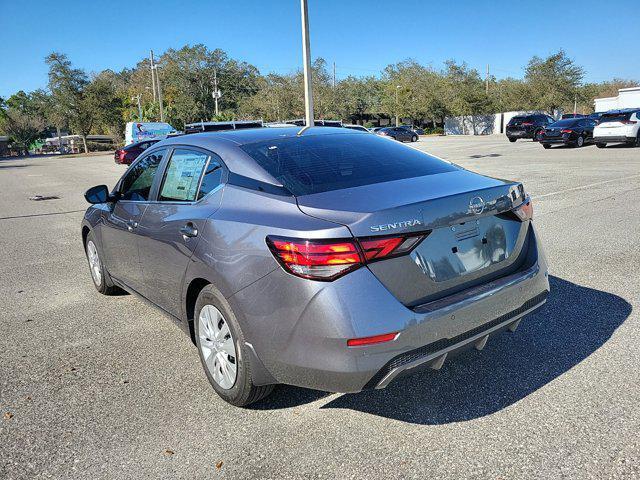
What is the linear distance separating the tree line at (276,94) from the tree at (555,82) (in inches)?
4.1

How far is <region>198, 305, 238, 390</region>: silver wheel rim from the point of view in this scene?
2954 millimetres

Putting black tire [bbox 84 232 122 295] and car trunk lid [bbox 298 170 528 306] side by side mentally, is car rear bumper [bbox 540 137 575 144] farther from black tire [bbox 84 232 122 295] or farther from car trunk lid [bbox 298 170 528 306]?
car trunk lid [bbox 298 170 528 306]

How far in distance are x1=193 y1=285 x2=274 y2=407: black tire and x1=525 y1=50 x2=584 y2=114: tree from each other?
61704mm

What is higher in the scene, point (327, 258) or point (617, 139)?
point (327, 258)

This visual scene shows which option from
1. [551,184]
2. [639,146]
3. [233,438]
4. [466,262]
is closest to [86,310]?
[233,438]

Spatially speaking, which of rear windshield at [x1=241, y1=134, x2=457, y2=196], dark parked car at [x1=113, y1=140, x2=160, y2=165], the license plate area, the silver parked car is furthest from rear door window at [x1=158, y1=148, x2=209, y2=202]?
dark parked car at [x1=113, y1=140, x2=160, y2=165]

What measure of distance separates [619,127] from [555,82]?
39.2 meters

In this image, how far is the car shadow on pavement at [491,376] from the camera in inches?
116

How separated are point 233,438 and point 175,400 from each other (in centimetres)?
60

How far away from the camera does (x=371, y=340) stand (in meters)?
2.41

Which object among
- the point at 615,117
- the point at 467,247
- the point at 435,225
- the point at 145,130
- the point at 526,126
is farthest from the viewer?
the point at 526,126

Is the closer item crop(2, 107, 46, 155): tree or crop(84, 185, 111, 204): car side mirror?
crop(84, 185, 111, 204): car side mirror

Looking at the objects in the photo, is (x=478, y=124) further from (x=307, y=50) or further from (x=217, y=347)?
(x=217, y=347)

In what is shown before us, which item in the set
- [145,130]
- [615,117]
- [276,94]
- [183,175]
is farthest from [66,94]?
[183,175]
